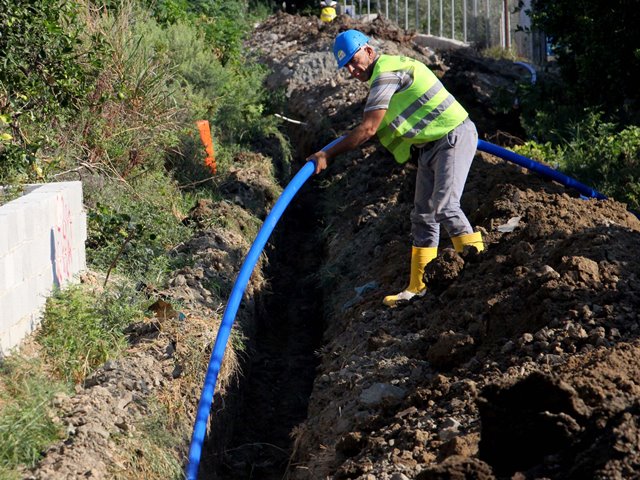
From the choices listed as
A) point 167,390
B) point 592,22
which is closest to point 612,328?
point 167,390

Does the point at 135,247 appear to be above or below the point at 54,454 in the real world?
below

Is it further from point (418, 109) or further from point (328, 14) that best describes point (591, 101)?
point (328, 14)

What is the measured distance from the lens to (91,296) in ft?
21.2

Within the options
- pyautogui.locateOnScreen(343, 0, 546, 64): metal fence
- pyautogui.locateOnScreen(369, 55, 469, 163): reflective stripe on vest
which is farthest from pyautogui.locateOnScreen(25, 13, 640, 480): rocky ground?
pyautogui.locateOnScreen(343, 0, 546, 64): metal fence

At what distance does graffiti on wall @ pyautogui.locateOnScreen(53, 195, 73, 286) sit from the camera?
20.7ft

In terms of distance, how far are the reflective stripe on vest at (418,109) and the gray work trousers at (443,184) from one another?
0.10 meters

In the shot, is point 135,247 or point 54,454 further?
point 135,247

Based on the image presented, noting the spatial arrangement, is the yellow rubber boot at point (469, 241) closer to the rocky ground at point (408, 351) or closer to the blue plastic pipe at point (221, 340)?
the rocky ground at point (408, 351)

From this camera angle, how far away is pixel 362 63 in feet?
20.5

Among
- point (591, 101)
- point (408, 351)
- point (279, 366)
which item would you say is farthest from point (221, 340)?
point (591, 101)

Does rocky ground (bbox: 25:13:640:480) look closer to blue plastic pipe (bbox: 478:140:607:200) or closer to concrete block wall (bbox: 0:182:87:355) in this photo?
blue plastic pipe (bbox: 478:140:607:200)

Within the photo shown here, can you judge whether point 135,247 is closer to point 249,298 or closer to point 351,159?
point 249,298

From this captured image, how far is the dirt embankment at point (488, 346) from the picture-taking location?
3.69m

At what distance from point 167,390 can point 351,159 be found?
6.44m
